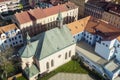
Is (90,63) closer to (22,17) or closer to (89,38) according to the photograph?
(89,38)

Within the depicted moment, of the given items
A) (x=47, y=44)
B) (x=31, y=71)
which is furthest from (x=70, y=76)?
(x=47, y=44)

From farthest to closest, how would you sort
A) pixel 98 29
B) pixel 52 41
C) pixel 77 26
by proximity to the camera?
pixel 77 26 < pixel 98 29 < pixel 52 41

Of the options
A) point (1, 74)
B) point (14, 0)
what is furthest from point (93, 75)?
point (14, 0)

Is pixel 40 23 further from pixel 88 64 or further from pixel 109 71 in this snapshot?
pixel 109 71

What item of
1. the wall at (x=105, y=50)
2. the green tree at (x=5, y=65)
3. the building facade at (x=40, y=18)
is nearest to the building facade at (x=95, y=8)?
the building facade at (x=40, y=18)

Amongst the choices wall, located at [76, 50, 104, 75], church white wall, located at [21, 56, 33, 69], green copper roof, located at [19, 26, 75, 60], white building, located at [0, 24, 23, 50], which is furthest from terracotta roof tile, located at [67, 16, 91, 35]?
white building, located at [0, 24, 23, 50]

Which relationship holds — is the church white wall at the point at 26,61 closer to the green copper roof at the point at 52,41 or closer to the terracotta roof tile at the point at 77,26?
the green copper roof at the point at 52,41
